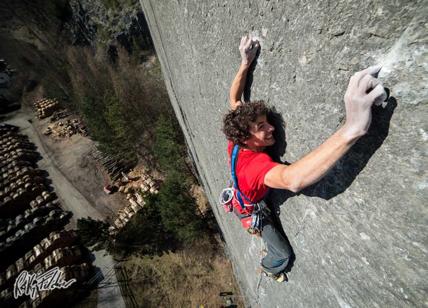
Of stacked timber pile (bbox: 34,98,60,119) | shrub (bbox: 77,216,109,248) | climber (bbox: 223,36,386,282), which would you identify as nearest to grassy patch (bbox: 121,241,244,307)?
shrub (bbox: 77,216,109,248)

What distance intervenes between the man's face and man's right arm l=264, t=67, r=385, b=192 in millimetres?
552

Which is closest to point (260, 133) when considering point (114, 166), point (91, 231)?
point (91, 231)

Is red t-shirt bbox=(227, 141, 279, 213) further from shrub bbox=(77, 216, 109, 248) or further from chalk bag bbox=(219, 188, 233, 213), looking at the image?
shrub bbox=(77, 216, 109, 248)

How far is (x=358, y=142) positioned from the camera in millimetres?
1348

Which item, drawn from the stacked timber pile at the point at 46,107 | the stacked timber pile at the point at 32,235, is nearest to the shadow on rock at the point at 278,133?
the stacked timber pile at the point at 32,235

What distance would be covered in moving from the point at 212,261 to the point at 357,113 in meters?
14.6

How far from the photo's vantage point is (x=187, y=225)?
1282 cm

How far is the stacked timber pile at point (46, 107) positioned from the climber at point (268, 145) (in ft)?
117

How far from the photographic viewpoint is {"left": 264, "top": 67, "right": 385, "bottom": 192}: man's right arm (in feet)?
3.74

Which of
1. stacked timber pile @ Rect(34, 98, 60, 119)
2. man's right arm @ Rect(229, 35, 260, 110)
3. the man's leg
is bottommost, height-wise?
stacked timber pile @ Rect(34, 98, 60, 119)

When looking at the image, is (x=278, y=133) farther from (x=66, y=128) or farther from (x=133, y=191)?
(x=66, y=128)

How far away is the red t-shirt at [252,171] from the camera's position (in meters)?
1.87

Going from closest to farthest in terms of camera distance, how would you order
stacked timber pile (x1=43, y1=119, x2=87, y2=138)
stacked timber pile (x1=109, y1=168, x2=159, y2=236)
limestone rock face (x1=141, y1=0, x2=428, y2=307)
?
limestone rock face (x1=141, y1=0, x2=428, y2=307)
stacked timber pile (x1=109, y1=168, x2=159, y2=236)
stacked timber pile (x1=43, y1=119, x2=87, y2=138)

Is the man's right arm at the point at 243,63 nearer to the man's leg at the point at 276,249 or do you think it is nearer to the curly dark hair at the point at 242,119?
the curly dark hair at the point at 242,119
